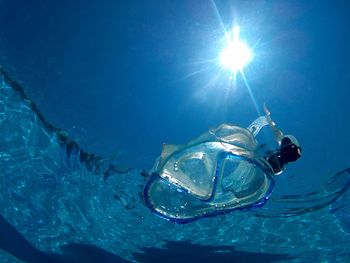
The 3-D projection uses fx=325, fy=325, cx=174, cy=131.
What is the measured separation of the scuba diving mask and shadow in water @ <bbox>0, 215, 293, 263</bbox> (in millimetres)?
11452

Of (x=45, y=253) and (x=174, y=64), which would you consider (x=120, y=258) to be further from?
(x=174, y=64)

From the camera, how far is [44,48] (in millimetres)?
8172

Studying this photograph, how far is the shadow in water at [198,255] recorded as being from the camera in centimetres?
1598

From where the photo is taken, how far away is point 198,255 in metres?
16.7

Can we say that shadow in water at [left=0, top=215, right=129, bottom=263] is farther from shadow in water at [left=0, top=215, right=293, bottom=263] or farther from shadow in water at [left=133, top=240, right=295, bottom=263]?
shadow in water at [left=133, top=240, right=295, bottom=263]

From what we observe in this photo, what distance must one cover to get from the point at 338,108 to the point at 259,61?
2.56 meters

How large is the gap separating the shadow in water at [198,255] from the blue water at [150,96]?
196cm

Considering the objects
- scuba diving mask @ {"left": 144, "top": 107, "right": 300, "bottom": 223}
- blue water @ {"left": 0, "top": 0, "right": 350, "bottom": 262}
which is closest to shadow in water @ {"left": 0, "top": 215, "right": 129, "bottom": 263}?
blue water @ {"left": 0, "top": 0, "right": 350, "bottom": 262}

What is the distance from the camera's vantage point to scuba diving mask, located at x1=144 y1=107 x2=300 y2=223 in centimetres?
420

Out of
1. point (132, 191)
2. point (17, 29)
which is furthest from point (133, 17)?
point (132, 191)

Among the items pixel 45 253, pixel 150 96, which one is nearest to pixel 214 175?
pixel 150 96

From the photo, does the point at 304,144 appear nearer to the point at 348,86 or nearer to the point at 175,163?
the point at 348,86

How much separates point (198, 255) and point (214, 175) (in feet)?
44.6

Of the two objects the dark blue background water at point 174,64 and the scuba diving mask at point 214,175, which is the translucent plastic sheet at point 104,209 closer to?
the dark blue background water at point 174,64
